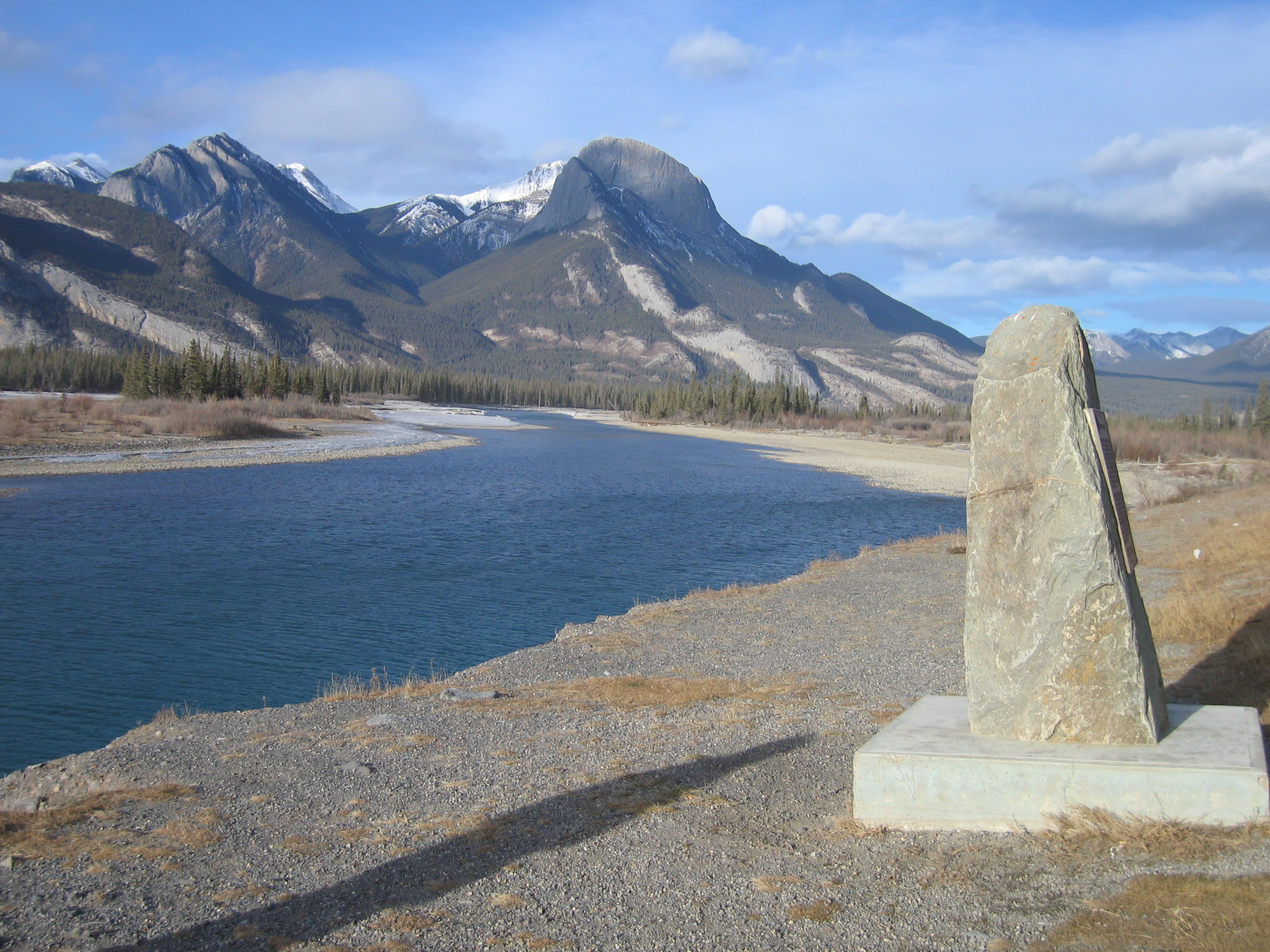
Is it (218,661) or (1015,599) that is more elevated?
(1015,599)

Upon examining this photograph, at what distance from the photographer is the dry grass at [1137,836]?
543cm

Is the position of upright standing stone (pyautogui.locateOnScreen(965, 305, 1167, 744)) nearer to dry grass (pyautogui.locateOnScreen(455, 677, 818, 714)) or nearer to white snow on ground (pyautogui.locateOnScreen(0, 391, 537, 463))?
dry grass (pyautogui.locateOnScreen(455, 677, 818, 714))

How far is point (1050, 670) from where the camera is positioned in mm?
6672

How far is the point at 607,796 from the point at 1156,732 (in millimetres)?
4230

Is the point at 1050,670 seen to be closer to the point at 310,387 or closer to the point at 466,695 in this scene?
the point at 466,695

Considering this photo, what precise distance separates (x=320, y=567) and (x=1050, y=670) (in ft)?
71.5

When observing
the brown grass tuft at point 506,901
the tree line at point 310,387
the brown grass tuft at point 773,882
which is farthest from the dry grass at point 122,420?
the brown grass tuft at point 773,882

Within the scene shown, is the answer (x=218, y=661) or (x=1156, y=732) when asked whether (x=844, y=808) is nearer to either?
(x=1156, y=732)

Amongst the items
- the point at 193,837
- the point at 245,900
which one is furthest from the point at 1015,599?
the point at 193,837

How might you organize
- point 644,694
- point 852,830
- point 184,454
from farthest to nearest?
point 184,454
point 644,694
point 852,830

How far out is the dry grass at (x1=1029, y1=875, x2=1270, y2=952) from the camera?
4395 millimetres

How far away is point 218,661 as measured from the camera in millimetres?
16312

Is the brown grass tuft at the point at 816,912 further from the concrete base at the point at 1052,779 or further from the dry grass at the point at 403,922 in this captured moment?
the dry grass at the point at 403,922

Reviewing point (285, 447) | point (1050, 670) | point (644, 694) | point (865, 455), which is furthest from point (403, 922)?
point (865, 455)
